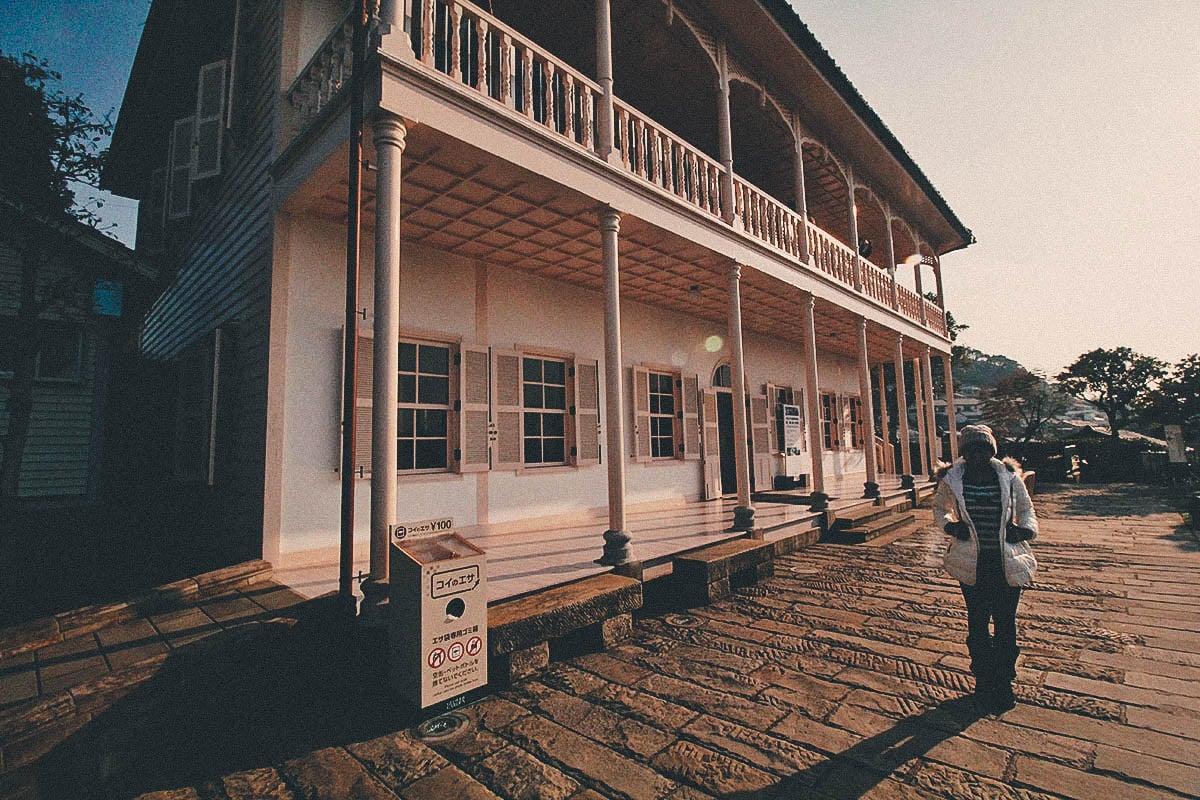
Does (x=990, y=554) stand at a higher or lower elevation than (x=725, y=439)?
lower

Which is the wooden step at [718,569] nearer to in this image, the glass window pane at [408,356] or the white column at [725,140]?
the glass window pane at [408,356]

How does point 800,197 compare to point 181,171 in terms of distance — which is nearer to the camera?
point 181,171

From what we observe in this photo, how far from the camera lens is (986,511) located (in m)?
3.16

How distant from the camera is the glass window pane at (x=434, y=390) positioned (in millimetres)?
6230

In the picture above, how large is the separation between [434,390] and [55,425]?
7.12m

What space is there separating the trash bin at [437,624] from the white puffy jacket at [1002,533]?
2.80m

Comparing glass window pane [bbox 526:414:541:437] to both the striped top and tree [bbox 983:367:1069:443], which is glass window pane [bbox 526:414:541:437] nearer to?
the striped top

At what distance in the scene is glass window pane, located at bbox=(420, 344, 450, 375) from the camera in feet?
20.6

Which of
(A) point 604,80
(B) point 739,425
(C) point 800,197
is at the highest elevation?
(C) point 800,197

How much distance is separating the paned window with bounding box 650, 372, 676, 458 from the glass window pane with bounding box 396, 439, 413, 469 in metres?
4.23

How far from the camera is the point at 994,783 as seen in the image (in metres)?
2.25

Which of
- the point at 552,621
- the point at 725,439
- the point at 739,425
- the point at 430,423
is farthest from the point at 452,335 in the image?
the point at 725,439

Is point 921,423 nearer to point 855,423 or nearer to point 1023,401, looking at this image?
point 855,423

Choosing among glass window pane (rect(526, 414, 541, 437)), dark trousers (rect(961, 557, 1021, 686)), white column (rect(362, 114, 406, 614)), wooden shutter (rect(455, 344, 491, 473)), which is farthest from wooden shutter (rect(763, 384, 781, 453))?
white column (rect(362, 114, 406, 614))
